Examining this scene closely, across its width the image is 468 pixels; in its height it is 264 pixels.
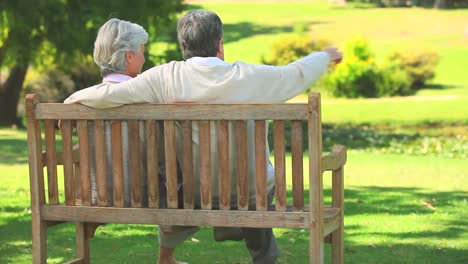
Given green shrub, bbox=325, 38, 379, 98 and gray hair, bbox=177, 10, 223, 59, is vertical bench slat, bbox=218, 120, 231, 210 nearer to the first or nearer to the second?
gray hair, bbox=177, 10, 223, 59

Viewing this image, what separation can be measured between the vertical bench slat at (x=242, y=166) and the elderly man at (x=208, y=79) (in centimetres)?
9

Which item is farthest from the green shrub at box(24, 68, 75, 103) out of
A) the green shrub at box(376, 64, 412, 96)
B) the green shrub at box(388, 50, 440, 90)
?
the green shrub at box(388, 50, 440, 90)

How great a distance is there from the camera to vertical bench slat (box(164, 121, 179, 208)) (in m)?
4.66

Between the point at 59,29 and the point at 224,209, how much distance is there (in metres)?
14.6

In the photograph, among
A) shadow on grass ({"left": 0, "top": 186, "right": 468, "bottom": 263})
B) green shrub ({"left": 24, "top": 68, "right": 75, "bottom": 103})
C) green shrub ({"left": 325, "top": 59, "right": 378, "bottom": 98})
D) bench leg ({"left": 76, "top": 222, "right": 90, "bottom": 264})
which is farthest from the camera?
green shrub ({"left": 325, "top": 59, "right": 378, "bottom": 98})

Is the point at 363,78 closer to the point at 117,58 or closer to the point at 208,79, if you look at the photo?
the point at 117,58

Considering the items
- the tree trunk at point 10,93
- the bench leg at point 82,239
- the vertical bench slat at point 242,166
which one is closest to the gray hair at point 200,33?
the vertical bench slat at point 242,166

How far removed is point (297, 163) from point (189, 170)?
20.7 inches

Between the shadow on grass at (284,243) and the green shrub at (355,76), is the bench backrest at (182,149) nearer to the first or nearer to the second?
the shadow on grass at (284,243)

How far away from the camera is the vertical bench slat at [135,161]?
15.6ft

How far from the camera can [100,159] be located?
4.82 meters

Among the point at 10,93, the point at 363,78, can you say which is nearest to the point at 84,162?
the point at 10,93

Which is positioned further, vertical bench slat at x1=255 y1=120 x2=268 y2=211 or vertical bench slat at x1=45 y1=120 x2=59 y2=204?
vertical bench slat at x1=45 y1=120 x2=59 y2=204

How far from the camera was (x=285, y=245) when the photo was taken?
6.73m
